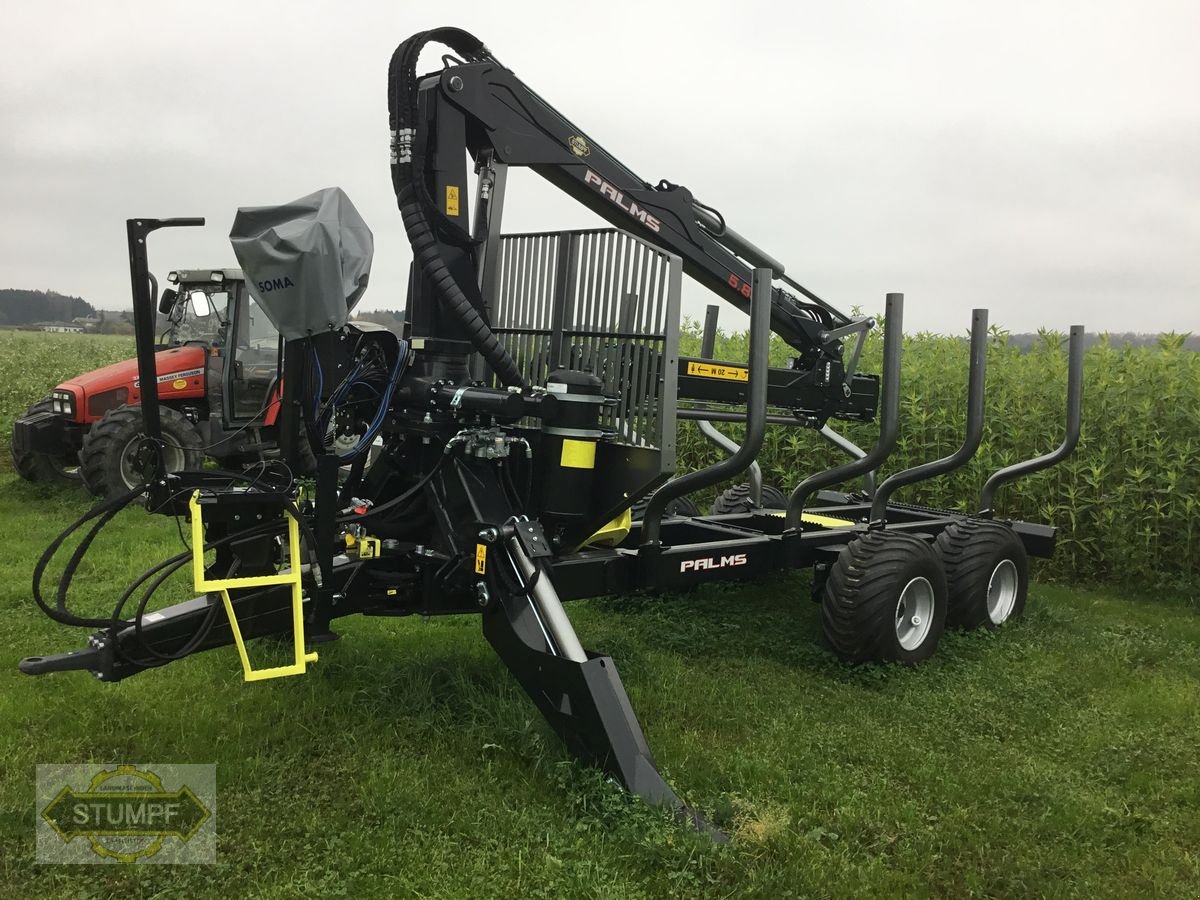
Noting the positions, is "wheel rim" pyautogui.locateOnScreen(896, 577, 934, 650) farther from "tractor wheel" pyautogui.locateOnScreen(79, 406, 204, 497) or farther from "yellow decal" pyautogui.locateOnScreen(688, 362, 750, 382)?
"tractor wheel" pyautogui.locateOnScreen(79, 406, 204, 497)

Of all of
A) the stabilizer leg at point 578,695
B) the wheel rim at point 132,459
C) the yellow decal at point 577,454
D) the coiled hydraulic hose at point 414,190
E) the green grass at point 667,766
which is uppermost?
the coiled hydraulic hose at point 414,190

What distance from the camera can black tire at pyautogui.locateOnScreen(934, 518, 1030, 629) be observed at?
5.77m

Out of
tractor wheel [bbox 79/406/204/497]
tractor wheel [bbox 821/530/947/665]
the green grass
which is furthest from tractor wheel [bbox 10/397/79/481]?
tractor wheel [bbox 821/530/947/665]

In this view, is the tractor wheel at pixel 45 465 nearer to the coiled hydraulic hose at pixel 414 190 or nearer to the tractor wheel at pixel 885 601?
the coiled hydraulic hose at pixel 414 190

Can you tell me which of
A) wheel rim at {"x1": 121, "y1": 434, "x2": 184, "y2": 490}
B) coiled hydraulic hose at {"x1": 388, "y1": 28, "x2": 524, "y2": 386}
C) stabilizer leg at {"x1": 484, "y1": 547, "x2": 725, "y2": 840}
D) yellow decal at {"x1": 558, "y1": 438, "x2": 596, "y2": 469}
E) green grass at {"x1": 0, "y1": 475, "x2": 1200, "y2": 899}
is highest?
coiled hydraulic hose at {"x1": 388, "y1": 28, "x2": 524, "y2": 386}

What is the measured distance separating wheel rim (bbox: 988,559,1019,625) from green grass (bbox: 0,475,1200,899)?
1.12ft

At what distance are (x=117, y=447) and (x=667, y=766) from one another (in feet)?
23.5

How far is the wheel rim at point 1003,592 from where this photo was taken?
6.09 m

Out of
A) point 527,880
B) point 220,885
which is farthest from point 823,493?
point 220,885

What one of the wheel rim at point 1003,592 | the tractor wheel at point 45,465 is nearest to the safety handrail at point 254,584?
the wheel rim at point 1003,592

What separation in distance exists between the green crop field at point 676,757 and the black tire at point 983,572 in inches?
6.7

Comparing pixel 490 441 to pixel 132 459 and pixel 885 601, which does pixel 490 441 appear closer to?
pixel 885 601

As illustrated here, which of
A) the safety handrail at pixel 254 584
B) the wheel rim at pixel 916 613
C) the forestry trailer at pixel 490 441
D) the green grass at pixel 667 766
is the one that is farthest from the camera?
the wheel rim at pixel 916 613

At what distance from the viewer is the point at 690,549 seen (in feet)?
16.0
